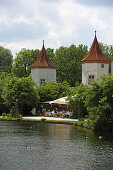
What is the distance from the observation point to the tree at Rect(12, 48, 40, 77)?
246 ft

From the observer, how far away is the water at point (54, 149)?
20.7 meters

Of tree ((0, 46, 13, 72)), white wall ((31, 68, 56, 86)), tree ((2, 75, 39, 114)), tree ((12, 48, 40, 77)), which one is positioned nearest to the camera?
tree ((2, 75, 39, 114))

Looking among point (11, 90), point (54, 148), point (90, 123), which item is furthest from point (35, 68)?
point (54, 148)

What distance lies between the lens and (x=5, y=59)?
85.2 meters

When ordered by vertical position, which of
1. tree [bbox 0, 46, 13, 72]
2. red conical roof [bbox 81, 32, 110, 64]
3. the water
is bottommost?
the water

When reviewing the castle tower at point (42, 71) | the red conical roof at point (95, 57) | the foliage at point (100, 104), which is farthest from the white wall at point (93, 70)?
the foliage at point (100, 104)

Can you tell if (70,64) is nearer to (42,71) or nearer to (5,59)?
(42,71)

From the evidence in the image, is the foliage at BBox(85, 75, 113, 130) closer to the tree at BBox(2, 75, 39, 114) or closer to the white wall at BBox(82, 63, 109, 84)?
the tree at BBox(2, 75, 39, 114)

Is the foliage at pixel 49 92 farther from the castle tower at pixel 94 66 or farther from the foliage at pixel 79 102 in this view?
the foliage at pixel 79 102

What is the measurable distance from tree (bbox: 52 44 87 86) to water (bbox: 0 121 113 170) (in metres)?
37.1

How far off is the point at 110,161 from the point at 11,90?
27380mm

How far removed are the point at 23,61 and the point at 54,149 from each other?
171ft

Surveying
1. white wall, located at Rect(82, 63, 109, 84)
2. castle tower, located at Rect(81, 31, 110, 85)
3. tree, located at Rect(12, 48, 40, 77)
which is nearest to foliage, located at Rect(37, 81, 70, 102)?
white wall, located at Rect(82, 63, 109, 84)

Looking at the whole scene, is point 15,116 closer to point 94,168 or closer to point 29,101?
point 29,101
